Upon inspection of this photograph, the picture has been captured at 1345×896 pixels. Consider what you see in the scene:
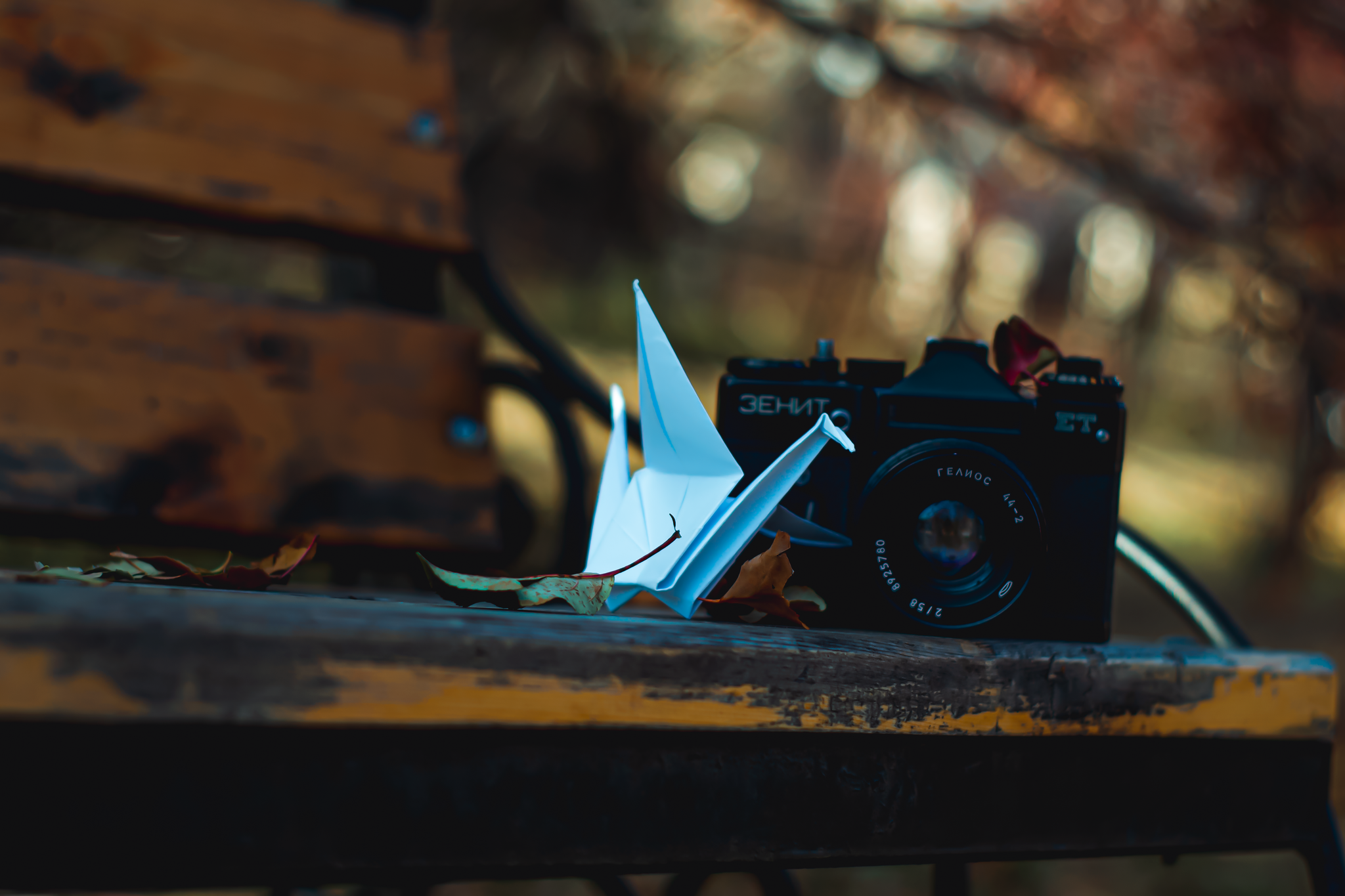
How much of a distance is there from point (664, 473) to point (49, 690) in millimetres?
337

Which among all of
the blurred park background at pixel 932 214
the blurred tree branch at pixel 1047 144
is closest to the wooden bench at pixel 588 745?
the blurred park background at pixel 932 214

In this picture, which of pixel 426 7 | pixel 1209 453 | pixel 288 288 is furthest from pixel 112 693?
pixel 1209 453

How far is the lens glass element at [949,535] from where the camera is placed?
1.80 feet

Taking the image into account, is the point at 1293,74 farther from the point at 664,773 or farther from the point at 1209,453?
the point at 1209,453

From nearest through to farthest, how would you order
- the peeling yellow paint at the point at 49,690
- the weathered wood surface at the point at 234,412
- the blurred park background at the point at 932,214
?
the peeling yellow paint at the point at 49,690 < the weathered wood surface at the point at 234,412 < the blurred park background at the point at 932,214

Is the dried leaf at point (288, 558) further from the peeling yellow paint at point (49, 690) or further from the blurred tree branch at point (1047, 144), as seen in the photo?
the blurred tree branch at point (1047, 144)

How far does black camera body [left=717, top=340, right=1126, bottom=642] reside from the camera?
1.75 ft

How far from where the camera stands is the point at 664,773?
1.32 ft

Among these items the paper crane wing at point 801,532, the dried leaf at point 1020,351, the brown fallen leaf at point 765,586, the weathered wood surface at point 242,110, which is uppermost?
the weathered wood surface at point 242,110

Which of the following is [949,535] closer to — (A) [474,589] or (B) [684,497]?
(B) [684,497]

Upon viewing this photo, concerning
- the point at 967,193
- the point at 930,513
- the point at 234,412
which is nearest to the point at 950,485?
the point at 930,513

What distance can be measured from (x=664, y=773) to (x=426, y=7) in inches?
42.4

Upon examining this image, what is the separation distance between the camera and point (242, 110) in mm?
A: 959

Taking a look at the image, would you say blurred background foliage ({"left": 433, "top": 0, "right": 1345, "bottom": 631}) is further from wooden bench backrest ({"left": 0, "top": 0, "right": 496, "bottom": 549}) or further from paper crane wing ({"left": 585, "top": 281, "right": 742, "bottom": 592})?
paper crane wing ({"left": 585, "top": 281, "right": 742, "bottom": 592})
